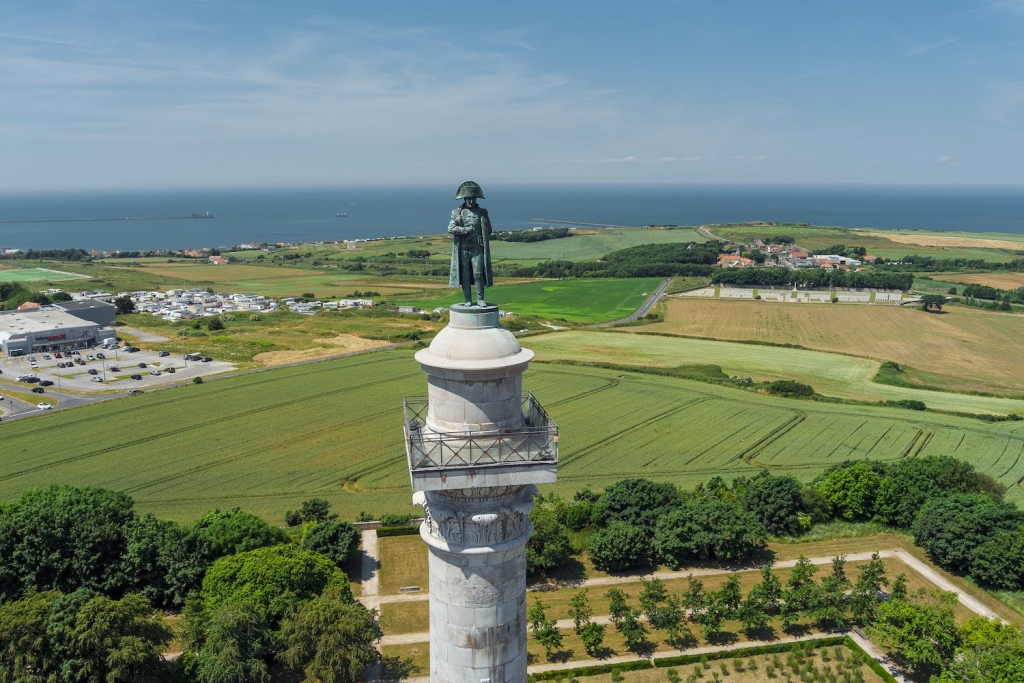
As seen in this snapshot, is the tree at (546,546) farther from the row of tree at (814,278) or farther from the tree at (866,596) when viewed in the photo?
the row of tree at (814,278)

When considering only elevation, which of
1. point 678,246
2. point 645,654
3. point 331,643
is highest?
point 678,246

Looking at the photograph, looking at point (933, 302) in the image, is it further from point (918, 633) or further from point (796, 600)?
point (918, 633)

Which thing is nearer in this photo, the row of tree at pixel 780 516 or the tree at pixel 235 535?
the tree at pixel 235 535

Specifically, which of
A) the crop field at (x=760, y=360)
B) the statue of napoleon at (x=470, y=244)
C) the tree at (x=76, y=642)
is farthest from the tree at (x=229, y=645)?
the crop field at (x=760, y=360)

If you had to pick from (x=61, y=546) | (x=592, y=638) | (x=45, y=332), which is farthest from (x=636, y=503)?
(x=45, y=332)

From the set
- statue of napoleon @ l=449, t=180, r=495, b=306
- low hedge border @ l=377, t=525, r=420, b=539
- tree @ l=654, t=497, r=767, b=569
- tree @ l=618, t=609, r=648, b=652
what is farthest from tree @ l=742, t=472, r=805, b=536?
statue of napoleon @ l=449, t=180, r=495, b=306

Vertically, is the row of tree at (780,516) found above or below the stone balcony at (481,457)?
below

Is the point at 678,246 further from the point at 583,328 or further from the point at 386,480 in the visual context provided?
the point at 386,480

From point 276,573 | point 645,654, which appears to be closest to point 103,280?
point 276,573
